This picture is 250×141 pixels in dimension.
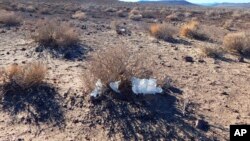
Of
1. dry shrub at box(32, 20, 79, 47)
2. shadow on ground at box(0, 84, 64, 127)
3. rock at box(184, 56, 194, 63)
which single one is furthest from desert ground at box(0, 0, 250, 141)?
dry shrub at box(32, 20, 79, 47)

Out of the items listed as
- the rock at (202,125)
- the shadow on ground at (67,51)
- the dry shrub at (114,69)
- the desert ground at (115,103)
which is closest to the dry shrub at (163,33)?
the desert ground at (115,103)

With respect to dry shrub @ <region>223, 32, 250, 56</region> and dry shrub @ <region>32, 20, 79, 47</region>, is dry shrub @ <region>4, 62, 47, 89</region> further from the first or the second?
dry shrub @ <region>223, 32, 250, 56</region>

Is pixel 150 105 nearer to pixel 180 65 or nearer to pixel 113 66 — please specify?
pixel 113 66

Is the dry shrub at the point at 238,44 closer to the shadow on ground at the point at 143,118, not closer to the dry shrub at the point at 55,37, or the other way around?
the dry shrub at the point at 55,37

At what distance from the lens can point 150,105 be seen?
7.46m

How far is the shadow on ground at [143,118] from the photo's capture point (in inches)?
255

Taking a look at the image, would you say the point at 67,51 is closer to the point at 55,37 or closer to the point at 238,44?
the point at 55,37

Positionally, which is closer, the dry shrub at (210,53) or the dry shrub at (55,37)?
the dry shrub at (55,37)

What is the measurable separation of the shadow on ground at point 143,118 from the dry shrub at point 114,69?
31cm

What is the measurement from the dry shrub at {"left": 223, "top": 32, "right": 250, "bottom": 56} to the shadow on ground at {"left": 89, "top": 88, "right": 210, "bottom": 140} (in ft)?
21.6

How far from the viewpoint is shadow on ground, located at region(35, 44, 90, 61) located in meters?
10.8

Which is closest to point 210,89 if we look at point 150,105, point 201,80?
point 201,80

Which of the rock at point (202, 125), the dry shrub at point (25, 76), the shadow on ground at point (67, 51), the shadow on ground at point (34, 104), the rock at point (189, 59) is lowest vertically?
the rock at point (202, 125)

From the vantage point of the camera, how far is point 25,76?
779 centimetres
